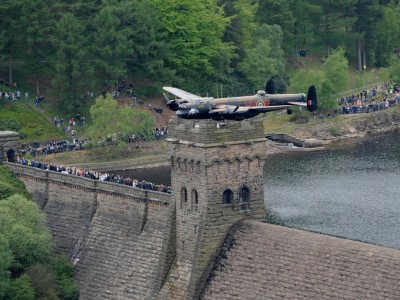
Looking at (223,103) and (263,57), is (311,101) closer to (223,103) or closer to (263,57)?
(223,103)

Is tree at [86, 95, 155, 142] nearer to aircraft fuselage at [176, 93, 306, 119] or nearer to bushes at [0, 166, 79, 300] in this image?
bushes at [0, 166, 79, 300]

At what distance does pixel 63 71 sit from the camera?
160625 millimetres

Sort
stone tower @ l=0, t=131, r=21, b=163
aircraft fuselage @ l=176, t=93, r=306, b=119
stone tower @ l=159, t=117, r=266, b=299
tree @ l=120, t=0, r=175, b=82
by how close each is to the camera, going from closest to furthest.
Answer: stone tower @ l=159, t=117, r=266, b=299 < aircraft fuselage @ l=176, t=93, r=306, b=119 < stone tower @ l=0, t=131, r=21, b=163 < tree @ l=120, t=0, r=175, b=82

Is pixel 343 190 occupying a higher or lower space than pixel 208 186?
lower

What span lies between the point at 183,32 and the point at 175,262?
285 feet

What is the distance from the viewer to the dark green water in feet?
398

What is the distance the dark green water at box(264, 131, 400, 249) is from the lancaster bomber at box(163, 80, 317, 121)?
26.0 metres

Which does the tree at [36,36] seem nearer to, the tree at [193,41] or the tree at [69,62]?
the tree at [69,62]

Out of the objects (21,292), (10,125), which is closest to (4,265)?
(21,292)

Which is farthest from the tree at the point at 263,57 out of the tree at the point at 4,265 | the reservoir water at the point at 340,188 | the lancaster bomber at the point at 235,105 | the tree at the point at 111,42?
the tree at the point at 4,265

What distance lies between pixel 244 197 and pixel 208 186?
2.88 metres

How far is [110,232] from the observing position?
325 ft

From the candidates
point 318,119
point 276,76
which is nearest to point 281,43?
point 276,76

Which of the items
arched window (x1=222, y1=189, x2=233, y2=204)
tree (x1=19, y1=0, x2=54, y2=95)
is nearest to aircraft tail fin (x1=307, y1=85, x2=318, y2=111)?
arched window (x1=222, y1=189, x2=233, y2=204)
